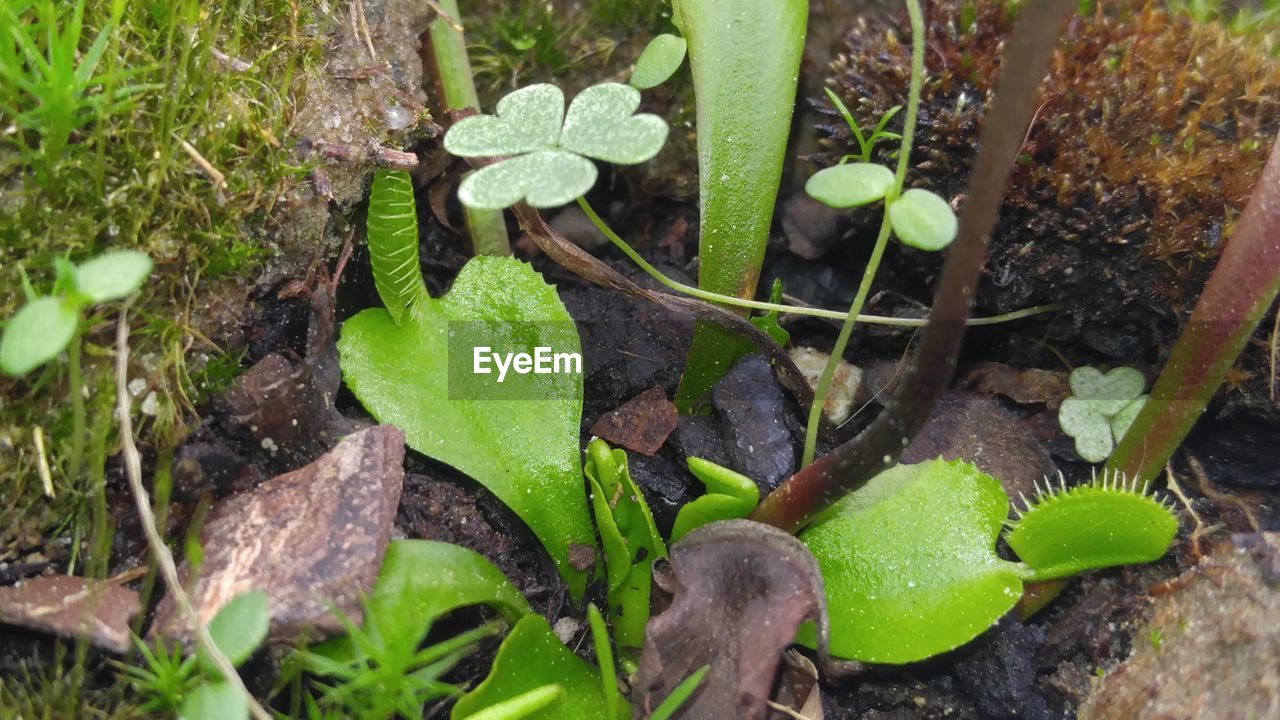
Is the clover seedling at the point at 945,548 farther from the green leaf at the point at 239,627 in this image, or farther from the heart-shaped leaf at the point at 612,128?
the green leaf at the point at 239,627

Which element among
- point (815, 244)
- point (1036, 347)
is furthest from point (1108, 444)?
point (815, 244)

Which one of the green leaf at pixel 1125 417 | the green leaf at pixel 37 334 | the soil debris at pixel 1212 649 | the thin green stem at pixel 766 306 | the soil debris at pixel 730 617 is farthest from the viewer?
the green leaf at pixel 1125 417

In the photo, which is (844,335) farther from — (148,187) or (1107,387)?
(148,187)

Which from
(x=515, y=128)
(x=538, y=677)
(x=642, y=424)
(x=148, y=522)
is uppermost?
(x=515, y=128)

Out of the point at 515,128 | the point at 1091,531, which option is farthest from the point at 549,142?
the point at 1091,531

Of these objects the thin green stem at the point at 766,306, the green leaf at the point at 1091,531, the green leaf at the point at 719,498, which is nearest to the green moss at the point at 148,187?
the thin green stem at the point at 766,306

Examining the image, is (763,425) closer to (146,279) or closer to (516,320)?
(516,320)
